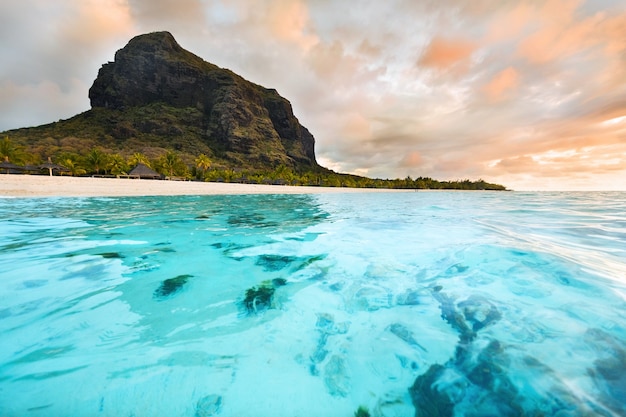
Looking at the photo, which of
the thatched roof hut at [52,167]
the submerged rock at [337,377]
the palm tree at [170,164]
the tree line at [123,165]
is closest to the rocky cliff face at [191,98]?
the tree line at [123,165]

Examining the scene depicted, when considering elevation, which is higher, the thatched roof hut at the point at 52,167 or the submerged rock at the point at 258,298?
the thatched roof hut at the point at 52,167

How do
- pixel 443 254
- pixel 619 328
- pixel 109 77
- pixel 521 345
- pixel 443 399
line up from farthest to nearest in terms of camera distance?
pixel 109 77
pixel 443 254
pixel 619 328
pixel 521 345
pixel 443 399

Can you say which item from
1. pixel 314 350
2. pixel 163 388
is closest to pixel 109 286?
pixel 163 388

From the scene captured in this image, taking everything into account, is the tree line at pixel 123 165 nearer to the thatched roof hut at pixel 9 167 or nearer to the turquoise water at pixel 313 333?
the thatched roof hut at pixel 9 167

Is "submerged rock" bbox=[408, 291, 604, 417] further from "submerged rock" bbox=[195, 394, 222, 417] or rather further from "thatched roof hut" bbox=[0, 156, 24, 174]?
"thatched roof hut" bbox=[0, 156, 24, 174]

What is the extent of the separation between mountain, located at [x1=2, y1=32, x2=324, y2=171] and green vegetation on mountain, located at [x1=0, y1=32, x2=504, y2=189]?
464 millimetres

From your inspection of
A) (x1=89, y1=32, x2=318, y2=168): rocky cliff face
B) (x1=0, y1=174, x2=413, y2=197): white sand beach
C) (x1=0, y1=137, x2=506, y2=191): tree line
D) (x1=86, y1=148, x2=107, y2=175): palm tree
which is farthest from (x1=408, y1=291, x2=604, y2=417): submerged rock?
(x1=89, y1=32, x2=318, y2=168): rocky cliff face

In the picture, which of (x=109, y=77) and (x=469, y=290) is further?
(x=109, y=77)

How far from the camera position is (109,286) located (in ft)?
12.1

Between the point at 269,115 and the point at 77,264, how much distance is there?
199m

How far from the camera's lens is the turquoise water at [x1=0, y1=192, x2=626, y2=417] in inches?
74.0

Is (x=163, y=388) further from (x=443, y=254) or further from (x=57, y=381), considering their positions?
(x=443, y=254)

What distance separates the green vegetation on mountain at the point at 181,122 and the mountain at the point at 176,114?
464 mm

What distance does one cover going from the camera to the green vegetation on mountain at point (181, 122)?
354 feet
